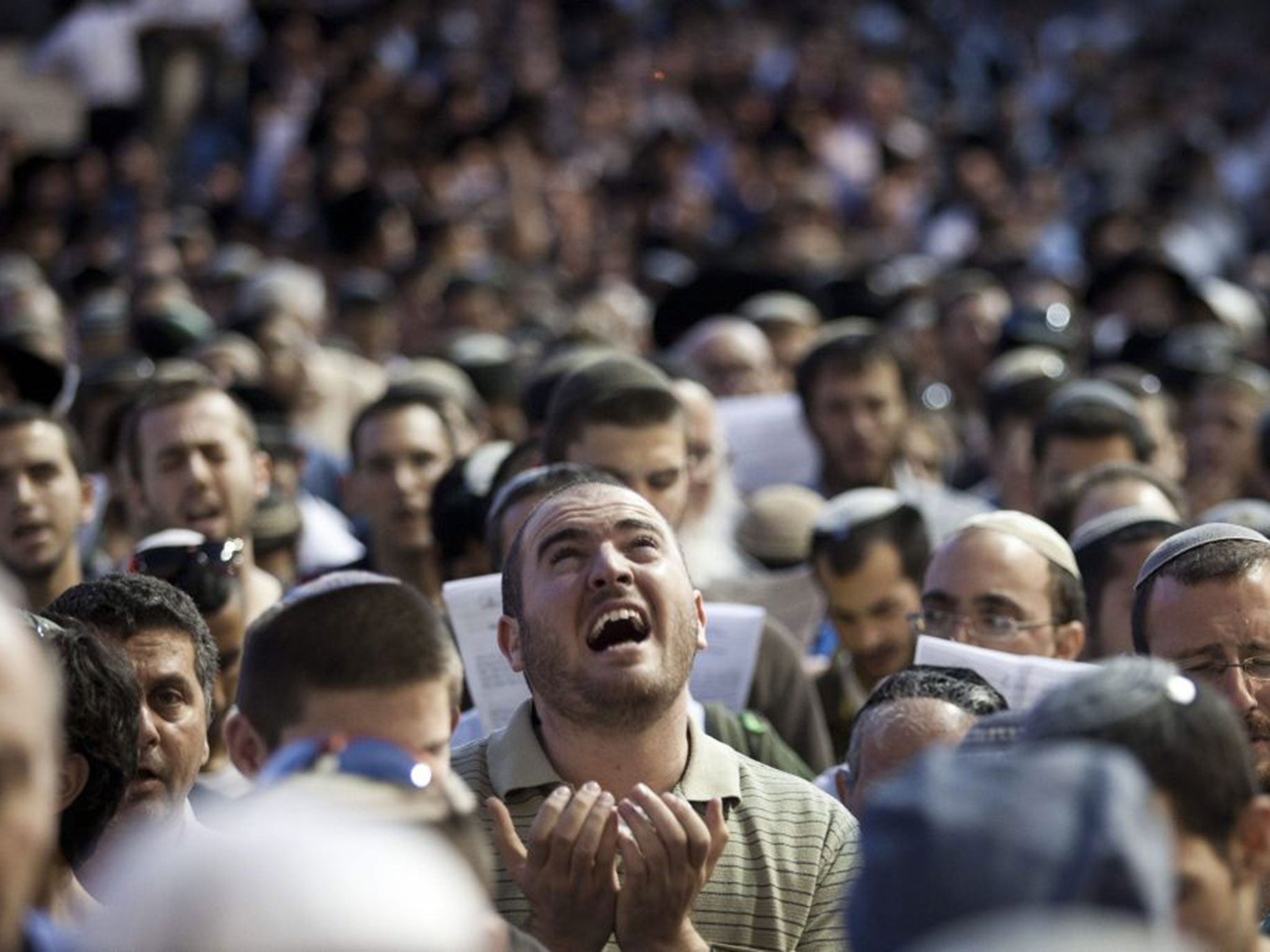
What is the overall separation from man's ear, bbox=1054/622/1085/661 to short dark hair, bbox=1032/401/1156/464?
1954 mm

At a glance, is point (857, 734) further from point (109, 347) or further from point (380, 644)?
point (109, 347)

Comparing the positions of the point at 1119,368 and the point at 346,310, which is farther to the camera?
the point at 346,310

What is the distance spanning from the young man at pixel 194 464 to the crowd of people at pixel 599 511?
0.06 feet

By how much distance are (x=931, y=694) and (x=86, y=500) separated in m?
→ 3.09

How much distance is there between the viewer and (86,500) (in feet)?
22.3

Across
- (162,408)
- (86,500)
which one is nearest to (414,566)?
(162,408)

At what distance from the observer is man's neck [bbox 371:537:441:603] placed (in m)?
6.98

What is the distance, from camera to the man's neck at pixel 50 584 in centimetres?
643

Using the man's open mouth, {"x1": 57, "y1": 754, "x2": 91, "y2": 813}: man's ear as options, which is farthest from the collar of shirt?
{"x1": 57, "y1": 754, "x2": 91, "y2": 813}: man's ear

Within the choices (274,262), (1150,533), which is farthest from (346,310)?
(1150,533)

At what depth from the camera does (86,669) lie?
13.1 feet

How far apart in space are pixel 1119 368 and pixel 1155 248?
382 centimetres

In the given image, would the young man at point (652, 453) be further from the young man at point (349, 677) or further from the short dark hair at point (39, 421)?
the young man at point (349, 677)

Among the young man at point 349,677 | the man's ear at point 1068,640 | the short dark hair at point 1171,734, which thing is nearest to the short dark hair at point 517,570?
the young man at point 349,677
